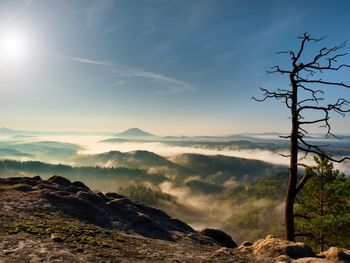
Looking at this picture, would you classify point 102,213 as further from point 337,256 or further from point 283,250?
point 337,256

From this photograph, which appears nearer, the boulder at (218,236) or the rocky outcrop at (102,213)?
the rocky outcrop at (102,213)

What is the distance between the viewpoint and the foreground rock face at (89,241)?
16.6m

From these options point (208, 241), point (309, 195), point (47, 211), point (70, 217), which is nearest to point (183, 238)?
point (208, 241)

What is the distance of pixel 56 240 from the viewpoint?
18.1m

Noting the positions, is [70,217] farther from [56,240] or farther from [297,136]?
[297,136]

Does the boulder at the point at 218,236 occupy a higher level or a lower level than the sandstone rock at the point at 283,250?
lower

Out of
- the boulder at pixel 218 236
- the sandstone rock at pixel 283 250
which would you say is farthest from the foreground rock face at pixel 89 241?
the boulder at pixel 218 236

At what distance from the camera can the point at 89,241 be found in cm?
1870

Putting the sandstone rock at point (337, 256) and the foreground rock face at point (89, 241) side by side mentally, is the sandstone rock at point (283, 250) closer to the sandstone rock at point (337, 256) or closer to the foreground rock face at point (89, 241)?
the foreground rock face at point (89, 241)

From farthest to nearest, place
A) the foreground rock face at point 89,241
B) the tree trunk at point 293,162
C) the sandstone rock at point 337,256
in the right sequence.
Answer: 1. the tree trunk at point 293,162
2. the sandstone rock at point 337,256
3. the foreground rock face at point 89,241

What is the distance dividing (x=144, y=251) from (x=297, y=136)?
39.5ft

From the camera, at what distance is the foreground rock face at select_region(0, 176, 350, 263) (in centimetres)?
1658

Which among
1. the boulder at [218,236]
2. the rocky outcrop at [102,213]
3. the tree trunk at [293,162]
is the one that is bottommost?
the boulder at [218,236]

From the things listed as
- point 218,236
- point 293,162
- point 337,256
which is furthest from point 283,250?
point 218,236
